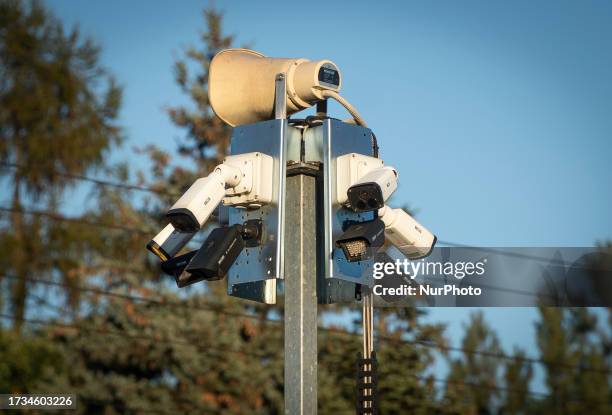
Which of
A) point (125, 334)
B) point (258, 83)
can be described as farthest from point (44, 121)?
point (258, 83)

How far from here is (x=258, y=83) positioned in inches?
189

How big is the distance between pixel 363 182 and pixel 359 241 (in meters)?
0.23

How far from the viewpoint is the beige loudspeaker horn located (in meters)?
4.60

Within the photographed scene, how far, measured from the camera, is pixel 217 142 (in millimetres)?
21562

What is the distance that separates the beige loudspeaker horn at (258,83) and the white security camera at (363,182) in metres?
0.36

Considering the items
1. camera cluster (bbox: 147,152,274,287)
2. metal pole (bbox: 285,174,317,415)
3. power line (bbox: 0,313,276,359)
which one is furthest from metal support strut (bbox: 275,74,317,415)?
power line (bbox: 0,313,276,359)

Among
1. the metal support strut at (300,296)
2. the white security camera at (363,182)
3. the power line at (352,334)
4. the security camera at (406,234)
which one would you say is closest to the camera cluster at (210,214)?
the metal support strut at (300,296)

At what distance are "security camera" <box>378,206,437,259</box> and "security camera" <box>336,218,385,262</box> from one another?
1.24ft

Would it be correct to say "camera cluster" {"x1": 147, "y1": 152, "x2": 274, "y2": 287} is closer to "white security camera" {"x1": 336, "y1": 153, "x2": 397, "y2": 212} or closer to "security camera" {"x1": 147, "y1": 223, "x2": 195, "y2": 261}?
"security camera" {"x1": 147, "y1": 223, "x2": 195, "y2": 261}

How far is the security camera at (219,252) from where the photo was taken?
4246mm

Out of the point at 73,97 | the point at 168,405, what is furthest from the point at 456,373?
the point at 73,97

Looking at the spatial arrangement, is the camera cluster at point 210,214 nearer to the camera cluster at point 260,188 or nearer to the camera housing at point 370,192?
the camera cluster at point 260,188

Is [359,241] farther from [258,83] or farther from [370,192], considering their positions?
[258,83]

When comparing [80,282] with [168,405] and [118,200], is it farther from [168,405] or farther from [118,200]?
[168,405]
